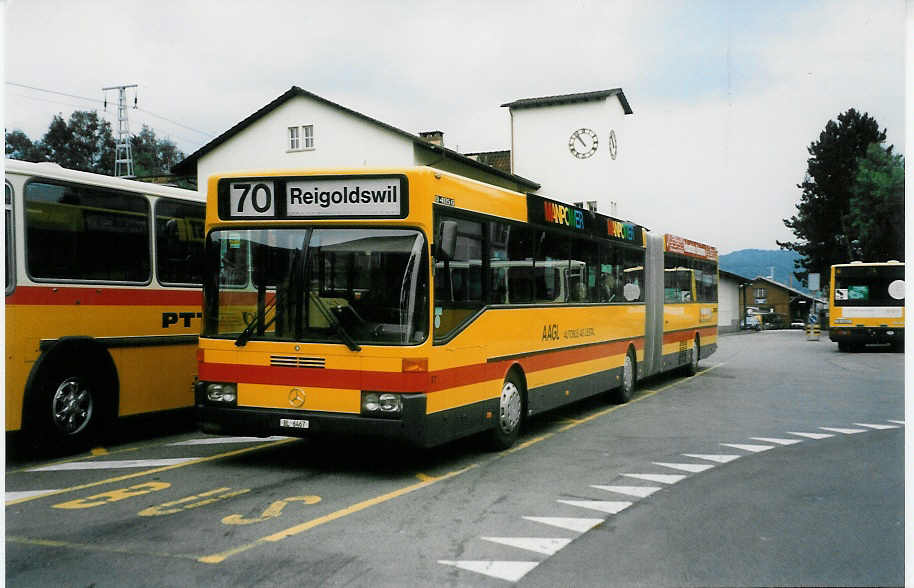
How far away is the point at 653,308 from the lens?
17.0 metres

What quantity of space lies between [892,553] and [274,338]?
5384mm

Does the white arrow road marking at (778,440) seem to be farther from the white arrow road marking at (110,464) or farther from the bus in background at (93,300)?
the bus in background at (93,300)

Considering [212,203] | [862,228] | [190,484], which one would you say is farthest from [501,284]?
[862,228]

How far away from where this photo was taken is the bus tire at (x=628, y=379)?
15.0 m

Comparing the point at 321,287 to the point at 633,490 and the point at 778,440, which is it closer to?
the point at 633,490

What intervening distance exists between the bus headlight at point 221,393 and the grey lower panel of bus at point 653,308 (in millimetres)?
9253

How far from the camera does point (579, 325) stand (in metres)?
12.7

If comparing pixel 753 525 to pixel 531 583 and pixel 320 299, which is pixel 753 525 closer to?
pixel 531 583

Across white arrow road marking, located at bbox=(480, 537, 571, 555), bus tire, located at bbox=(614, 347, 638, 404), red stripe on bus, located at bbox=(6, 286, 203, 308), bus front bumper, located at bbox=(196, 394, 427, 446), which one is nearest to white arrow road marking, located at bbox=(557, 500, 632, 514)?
white arrow road marking, located at bbox=(480, 537, 571, 555)

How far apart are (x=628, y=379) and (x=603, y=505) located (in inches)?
325

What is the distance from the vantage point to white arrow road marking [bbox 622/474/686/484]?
27.9 ft

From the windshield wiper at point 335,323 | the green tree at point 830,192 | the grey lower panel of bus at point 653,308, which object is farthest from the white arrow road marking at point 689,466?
the grey lower panel of bus at point 653,308

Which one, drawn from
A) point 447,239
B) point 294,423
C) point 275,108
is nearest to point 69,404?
point 294,423

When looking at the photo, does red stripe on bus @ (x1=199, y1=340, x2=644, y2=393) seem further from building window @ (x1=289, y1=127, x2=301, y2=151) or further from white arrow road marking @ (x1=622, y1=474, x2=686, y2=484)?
building window @ (x1=289, y1=127, x2=301, y2=151)
